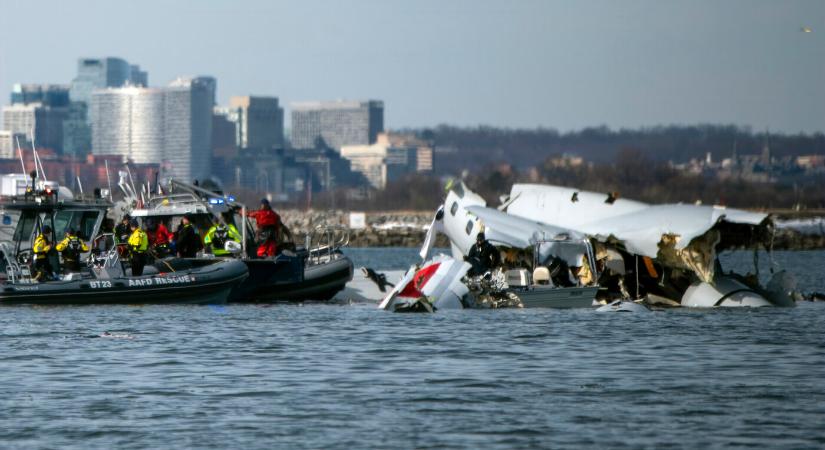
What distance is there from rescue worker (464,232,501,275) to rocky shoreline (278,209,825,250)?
69.3m

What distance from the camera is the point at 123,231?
37.2 meters

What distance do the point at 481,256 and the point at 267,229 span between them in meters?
5.03

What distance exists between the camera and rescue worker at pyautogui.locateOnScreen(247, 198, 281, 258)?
37000mm

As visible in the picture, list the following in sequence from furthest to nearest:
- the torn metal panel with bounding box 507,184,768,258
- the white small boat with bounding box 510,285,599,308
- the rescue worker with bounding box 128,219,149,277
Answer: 1. the torn metal panel with bounding box 507,184,768,258
2. the rescue worker with bounding box 128,219,149,277
3. the white small boat with bounding box 510,285,599,308

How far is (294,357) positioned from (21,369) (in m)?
4.24

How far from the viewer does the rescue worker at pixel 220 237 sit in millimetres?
37469

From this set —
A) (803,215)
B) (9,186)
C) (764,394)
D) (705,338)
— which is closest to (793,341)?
(705,338)

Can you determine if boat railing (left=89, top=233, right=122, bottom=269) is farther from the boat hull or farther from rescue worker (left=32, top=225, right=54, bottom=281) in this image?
the boat hull

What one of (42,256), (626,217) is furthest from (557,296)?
(42,256)

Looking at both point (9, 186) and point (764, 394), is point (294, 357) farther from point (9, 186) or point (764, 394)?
point (9, 186)

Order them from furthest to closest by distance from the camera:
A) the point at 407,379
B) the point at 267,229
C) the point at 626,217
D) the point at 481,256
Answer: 1. the point at 626,217
2. the point at 267,229
3. the point at 481,256
4. the point at 407,379

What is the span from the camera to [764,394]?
2078cm

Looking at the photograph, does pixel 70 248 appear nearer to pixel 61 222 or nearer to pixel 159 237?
pixel 61 222

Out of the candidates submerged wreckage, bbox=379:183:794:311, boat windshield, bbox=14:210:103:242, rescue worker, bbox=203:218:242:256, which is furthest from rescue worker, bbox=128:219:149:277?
submerged wreckage, bbox=379:183:794:311
